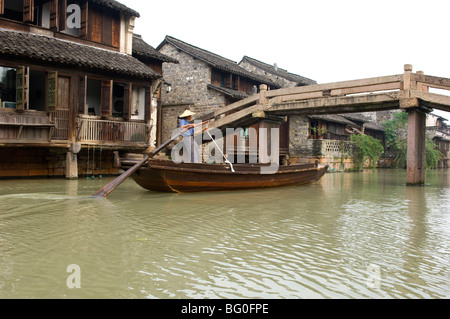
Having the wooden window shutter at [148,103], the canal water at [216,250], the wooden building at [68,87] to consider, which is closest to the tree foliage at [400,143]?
the wooden window shutter at [148,103]

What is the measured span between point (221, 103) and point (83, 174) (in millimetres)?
8247

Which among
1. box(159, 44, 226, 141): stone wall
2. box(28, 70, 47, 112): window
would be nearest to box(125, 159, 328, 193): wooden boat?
box(28, 70, 47, 112): window

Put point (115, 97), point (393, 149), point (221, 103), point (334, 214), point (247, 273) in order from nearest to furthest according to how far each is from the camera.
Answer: point (247, 273), point (334, 214), point (115, 97), point (221, 103), point (393, 149)

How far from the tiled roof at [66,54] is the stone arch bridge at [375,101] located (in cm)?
342

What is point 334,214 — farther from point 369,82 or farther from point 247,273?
point 369,82

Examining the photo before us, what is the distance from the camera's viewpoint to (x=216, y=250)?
4598 mm

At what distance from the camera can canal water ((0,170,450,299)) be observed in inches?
133

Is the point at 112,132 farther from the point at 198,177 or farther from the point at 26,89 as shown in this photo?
the point at 198,177

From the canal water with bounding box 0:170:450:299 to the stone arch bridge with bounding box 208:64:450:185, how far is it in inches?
207

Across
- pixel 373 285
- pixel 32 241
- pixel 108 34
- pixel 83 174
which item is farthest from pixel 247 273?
pixel 108 34

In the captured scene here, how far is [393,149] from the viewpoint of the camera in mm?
32250

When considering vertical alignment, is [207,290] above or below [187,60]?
below

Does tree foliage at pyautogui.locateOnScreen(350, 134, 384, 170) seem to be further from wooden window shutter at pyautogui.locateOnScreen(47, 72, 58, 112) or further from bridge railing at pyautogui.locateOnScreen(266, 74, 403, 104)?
wooden window shutter at pyautogui.locateOnScreen(47, 72, 58, 112)

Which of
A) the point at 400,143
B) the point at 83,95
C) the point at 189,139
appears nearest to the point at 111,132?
the point at 83,95
